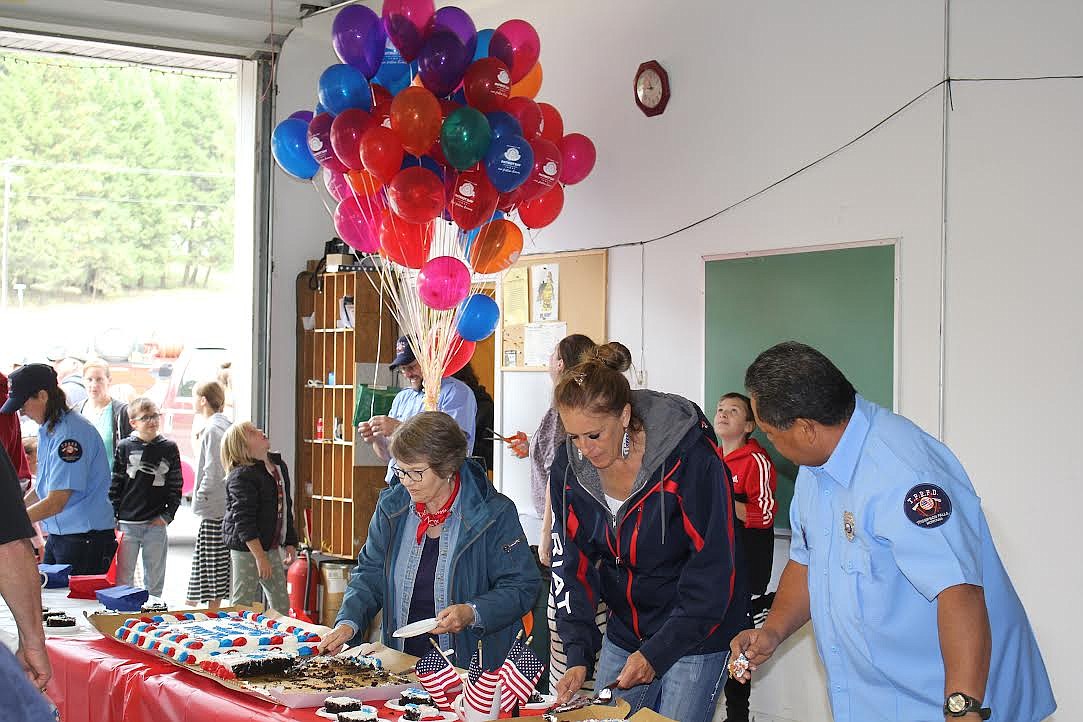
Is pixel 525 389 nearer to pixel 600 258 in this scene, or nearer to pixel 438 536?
pixel 600 258

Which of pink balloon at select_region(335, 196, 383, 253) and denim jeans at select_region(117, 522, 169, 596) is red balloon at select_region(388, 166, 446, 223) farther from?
denim jeans at select_region(117, 522, 169, 596)

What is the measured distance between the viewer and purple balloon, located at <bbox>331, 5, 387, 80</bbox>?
Result: 211 inches

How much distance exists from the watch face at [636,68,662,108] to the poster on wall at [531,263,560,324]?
110 cm

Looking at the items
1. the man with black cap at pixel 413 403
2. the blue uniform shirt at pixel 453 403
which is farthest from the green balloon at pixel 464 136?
the blue uniform shirt at pixel 453 403

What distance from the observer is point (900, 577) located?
2148 mm

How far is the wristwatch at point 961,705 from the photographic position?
Result: 198 cm

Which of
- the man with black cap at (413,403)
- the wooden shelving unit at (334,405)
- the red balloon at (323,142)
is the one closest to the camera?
the red balloon at (323,142)

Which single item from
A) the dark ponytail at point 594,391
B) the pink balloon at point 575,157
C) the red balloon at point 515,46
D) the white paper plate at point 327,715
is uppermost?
the red balloon at point 515,46

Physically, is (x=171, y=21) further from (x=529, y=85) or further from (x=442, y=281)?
(x=442, y=281)

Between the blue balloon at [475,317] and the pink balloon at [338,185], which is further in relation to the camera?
the pink balloon at [338,185]

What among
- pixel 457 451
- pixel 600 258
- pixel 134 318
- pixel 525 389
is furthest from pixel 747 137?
pixel 134 318

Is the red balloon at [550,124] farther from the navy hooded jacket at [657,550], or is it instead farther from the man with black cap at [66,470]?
the navy hooded jacket at [657,550]

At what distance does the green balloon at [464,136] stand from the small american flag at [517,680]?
2854 millimetres

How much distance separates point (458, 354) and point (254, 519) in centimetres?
132
